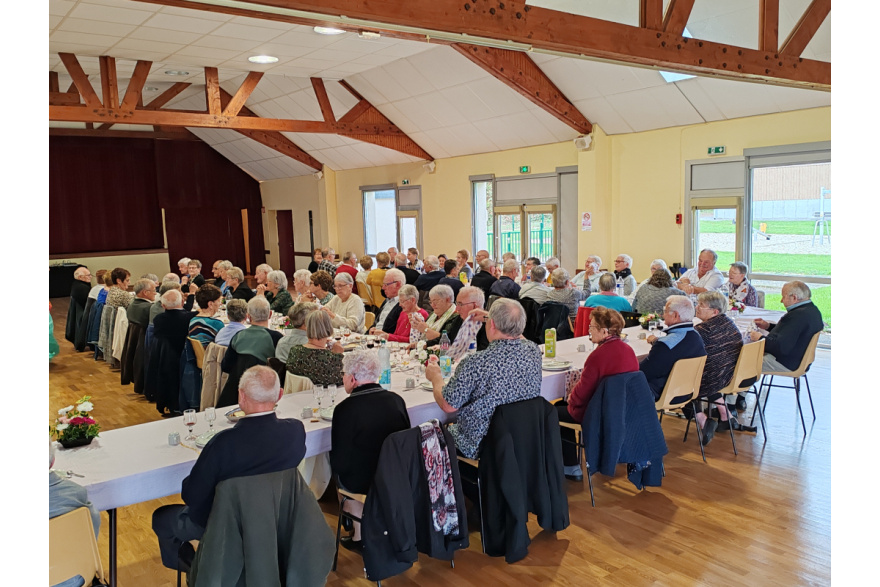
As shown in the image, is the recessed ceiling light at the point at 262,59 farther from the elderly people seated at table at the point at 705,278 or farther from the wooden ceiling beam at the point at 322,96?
the elderly people seated at table at the point at 705,278

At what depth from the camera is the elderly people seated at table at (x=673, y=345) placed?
16.0 feet

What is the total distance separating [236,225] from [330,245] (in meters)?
4.83

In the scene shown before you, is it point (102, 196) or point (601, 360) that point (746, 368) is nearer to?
point (601, 360)

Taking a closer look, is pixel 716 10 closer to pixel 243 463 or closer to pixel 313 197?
pixel 243 463

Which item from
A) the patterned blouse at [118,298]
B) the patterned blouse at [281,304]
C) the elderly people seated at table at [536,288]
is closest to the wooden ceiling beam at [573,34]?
the elderly people seated at table at [536,288]

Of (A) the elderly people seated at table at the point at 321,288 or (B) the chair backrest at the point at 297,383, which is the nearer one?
(B) the chair backrest at the point at 297,383

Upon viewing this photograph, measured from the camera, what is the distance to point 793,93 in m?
8.34

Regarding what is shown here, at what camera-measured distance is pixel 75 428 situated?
3.50 m

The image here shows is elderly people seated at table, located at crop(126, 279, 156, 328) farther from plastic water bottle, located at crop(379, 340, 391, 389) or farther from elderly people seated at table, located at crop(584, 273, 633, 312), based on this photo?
elderly people seated at table, located at crop(584, 273, 633, 312)

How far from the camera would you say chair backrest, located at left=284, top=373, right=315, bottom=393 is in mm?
4520

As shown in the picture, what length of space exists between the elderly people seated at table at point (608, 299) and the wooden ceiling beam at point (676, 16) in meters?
2.40

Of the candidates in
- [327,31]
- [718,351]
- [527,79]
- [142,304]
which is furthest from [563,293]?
[142,304]

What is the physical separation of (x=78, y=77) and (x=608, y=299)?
7.86 metres

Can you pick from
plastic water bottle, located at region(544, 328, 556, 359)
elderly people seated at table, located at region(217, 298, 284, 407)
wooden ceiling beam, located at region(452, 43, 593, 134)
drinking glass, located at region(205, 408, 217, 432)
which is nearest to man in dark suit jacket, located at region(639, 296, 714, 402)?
plastic water bottle, located at region(544, 328, 556, 359)
